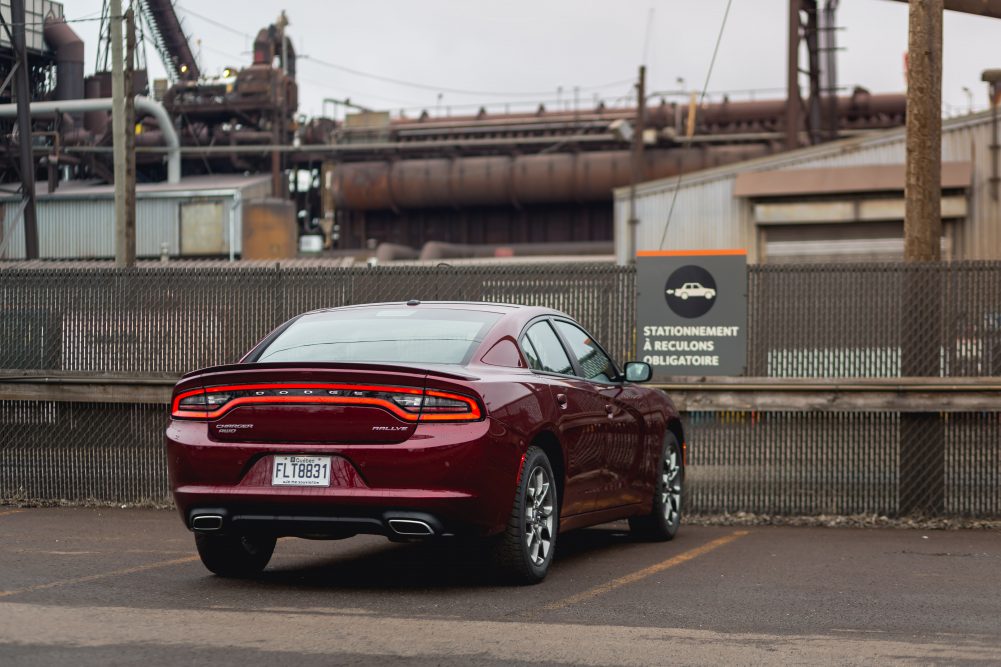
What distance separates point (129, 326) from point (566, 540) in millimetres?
4683

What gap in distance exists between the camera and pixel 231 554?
25.5ft

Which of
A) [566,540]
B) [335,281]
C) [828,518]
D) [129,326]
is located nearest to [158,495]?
[129,326]

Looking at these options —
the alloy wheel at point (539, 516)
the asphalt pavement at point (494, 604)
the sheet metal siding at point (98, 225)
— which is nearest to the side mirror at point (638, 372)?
the asphalt pavement at point (494, 604)

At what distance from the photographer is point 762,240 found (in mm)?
36125

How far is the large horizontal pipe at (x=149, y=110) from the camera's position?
4456cm

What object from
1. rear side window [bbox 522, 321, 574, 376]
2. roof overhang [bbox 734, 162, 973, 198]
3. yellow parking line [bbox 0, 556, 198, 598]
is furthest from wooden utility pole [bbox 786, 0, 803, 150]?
yellow parking line [bbox 0, 556, 198, 598]

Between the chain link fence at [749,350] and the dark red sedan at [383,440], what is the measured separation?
12.7 feet

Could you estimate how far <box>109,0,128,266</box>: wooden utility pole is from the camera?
23.3 m

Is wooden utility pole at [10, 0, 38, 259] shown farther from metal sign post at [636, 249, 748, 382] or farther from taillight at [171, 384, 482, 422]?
taillight at [171, 384, 482, 422]

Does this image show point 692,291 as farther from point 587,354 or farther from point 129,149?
point 129,149

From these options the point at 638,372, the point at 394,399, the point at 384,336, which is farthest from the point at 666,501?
the point at 394,399

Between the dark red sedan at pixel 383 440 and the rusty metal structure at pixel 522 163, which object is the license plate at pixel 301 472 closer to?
the dark red sedan at pixel 383 440

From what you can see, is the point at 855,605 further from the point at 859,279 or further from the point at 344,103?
the point at 344,103

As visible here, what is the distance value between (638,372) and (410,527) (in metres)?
2.69
